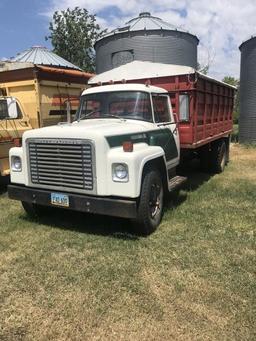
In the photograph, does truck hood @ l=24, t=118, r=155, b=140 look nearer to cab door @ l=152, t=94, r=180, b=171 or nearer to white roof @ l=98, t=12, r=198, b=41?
cab door @ l=152, t=94, r=180, b=171

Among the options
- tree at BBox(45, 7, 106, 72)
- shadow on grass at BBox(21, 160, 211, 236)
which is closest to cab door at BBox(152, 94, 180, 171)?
shadow on grass at BBox(21, 160, 211, 236)

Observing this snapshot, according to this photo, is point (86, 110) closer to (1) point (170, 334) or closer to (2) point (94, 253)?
(2) point (94, 253)

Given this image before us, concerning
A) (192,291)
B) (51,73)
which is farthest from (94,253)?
(51,73)

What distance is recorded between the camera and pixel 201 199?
25.8ft

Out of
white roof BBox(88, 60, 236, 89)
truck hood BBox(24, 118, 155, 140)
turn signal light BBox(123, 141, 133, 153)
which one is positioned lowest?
turn signal light BBox(123, 141, 133, 153)

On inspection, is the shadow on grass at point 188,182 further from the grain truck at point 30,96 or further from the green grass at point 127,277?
the grain truck at point 30,96

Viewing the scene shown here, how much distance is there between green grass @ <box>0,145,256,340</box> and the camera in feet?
11.9

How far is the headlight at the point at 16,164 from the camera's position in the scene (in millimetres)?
6205

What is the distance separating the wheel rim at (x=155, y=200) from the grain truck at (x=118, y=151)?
0.05 feet

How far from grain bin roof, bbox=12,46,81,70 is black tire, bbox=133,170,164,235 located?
51.7 ft

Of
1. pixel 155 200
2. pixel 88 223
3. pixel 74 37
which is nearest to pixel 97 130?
pixel 155 200

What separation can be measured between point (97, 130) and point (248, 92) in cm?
1570

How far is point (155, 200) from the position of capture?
240 inches

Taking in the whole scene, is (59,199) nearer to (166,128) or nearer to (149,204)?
(149,204)
